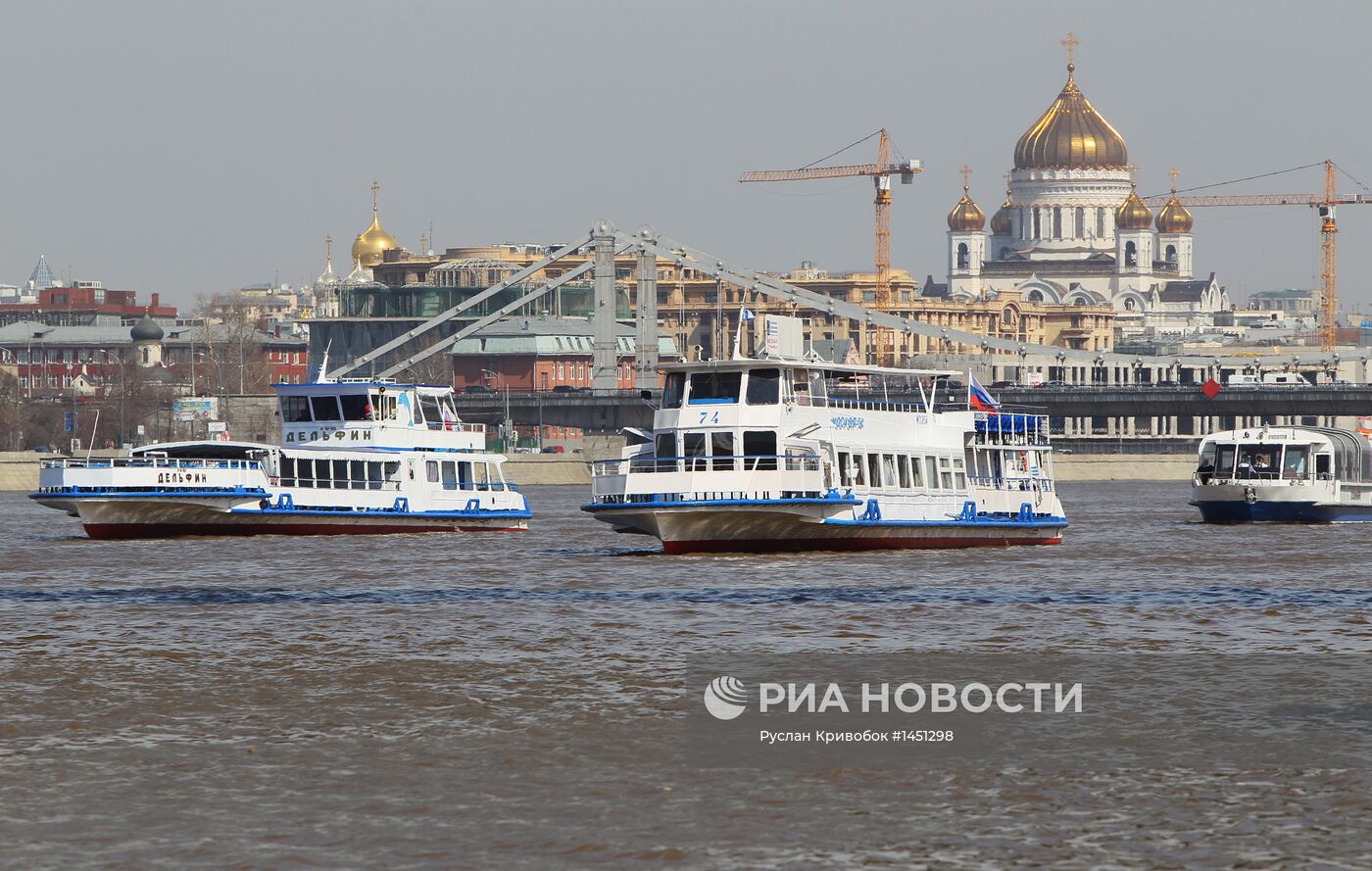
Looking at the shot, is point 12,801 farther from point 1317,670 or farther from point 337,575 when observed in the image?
point 337,575

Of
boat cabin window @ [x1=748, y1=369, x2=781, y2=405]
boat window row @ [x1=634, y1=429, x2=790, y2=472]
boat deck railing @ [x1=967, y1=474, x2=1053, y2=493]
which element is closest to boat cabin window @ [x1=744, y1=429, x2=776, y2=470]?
boat window row @ [x1=634, y1=429, x2=790, y2=472]

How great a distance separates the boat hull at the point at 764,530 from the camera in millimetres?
50125

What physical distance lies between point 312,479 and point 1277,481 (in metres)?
32.6

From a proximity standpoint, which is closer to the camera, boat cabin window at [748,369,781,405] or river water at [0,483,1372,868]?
river water at [0,483,1372,868]

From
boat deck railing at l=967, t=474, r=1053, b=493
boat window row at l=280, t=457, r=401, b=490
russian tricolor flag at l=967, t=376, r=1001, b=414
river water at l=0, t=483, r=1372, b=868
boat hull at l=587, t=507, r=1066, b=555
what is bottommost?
river water at l=0, t=483, r=1372, b=868

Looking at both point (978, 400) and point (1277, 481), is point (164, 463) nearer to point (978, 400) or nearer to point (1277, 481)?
point (978, 400)

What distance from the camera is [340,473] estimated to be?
64.2m

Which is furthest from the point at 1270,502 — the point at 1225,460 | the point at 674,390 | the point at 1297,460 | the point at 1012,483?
the point at 674,390

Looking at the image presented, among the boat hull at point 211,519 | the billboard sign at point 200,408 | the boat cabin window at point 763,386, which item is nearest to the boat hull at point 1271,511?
the boat hull at point 211,519

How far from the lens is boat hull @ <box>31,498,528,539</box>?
6159cm

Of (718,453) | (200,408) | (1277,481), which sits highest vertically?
(200,408)

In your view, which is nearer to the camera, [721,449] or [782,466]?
[782,466]

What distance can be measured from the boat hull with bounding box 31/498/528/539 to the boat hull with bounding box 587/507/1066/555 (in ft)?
42.5

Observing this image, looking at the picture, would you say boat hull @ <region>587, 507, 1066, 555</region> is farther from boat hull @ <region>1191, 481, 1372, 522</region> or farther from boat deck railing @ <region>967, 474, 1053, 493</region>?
boat hull @ <region>1191, 481, 1372, 522</region>
